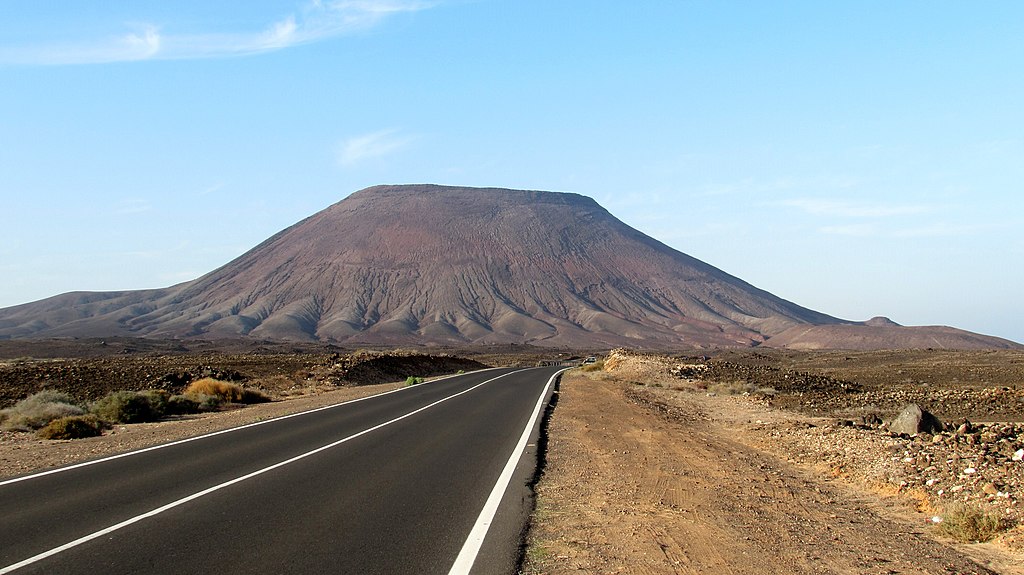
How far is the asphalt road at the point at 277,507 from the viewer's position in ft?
22.7

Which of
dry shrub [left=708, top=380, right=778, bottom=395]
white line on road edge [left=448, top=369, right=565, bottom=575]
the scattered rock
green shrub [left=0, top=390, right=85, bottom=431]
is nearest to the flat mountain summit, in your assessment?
dry shrub [left=708, top=380, right=778, bottom=395]

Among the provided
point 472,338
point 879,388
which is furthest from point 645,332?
point 879,388

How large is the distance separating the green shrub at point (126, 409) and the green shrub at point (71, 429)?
7.78ft

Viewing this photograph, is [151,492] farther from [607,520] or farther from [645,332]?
[645,332]

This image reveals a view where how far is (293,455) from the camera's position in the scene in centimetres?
1359

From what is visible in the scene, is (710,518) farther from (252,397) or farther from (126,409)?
(252,397)

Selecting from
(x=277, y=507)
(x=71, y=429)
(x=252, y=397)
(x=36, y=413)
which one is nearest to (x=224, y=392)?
(x=252, y=397)

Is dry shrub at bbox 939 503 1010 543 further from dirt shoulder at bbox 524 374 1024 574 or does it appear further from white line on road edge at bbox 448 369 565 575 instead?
white line on road edge at bbox 448 369 565 575

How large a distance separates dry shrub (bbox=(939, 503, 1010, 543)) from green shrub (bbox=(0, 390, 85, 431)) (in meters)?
21.4

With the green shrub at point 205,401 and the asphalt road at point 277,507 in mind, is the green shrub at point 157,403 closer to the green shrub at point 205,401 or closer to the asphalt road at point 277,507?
the green shrub at point 205,401

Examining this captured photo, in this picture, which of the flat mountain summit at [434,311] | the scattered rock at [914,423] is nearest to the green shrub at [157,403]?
the scattered rock at [914,423]

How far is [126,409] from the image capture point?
22.4 m

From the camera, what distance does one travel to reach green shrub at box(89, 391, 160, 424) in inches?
869

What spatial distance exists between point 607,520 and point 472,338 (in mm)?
150444
